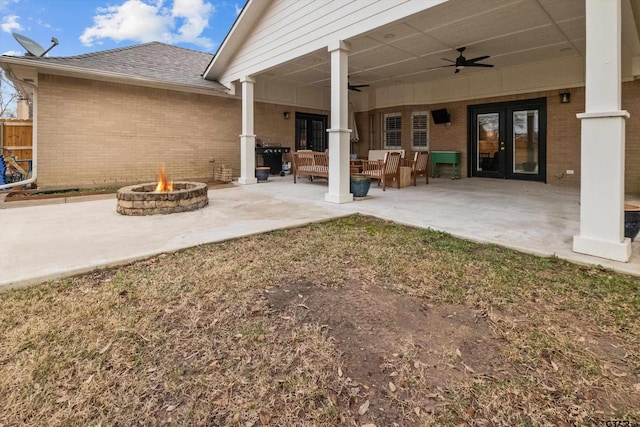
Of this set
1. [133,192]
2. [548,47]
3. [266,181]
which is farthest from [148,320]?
[548,47]

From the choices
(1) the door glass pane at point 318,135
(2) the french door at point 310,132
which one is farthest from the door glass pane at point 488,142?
(2) the french door at point 310,132

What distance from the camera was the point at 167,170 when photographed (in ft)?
31.0

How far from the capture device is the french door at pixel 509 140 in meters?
9.04

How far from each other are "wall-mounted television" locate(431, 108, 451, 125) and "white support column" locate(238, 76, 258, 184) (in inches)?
235

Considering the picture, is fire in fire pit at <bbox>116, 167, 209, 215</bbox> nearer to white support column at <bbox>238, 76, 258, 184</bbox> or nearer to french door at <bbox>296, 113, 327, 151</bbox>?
white support column at <bbox>238, 76, 258, 184</bbox>

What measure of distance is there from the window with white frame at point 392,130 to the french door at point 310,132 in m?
2.41

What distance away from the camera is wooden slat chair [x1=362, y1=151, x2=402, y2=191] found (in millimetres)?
7387

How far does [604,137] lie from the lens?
2.92 metres

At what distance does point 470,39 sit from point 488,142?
164 inches

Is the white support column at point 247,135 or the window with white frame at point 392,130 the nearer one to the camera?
the white support column at point 247,135

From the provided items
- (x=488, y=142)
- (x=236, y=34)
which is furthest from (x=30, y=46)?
(x=488, y=142)

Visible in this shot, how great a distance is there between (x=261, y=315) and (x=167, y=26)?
51.1m

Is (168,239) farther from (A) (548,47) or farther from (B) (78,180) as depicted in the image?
(A) (548,47)

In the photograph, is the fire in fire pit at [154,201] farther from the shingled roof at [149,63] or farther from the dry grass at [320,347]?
the shingled roof at [149,63]
